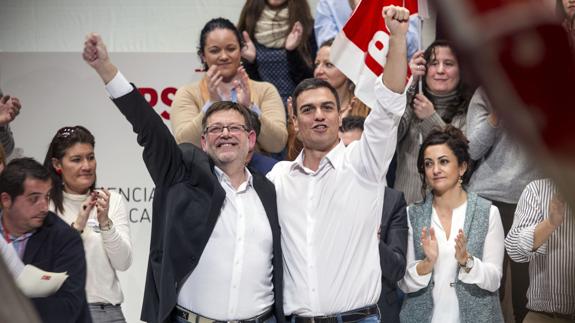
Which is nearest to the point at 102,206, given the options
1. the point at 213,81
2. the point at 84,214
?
the point at 84,214

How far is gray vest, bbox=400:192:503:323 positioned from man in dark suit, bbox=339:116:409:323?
0.07 meters

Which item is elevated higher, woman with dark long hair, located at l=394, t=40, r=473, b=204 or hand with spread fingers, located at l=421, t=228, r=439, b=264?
woman with dark long hair, located at l=394, t=40, r=473, b=204

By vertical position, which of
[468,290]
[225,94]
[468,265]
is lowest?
[468,290]

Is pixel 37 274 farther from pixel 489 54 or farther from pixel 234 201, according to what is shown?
pixel 489 54

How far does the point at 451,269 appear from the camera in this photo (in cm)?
425

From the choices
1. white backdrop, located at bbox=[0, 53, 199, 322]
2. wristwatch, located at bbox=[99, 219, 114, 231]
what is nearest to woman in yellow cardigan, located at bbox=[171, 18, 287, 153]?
wristwatch, located at bbox=[99, 219, 114, 231]

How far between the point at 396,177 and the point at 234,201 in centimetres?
155

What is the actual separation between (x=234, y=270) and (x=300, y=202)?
390 mm

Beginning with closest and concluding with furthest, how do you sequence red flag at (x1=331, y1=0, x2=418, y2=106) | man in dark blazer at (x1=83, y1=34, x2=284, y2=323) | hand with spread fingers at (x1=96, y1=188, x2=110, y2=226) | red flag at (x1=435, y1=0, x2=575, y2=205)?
red flag at (x1=435, y1=0, x2=575, y2=205)
man in dark blazer at (x1=83, y1=34, x2=284, y2=323)
hand with spread fingers at (x1=96, y1=188, x2=110, y2=226)
red flag at (x1=331, y1=0, x2=418, y2=106)

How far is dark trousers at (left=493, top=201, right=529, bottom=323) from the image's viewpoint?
15.5 feet

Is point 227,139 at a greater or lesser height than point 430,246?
greater

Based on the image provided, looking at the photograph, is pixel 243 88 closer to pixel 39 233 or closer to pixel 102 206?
pixel 102 206

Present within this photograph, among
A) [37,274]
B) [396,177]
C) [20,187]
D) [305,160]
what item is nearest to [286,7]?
[396,177]

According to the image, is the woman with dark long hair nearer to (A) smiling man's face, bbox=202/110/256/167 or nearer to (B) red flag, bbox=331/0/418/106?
(B) red flag, bbox=331/0/418/106
